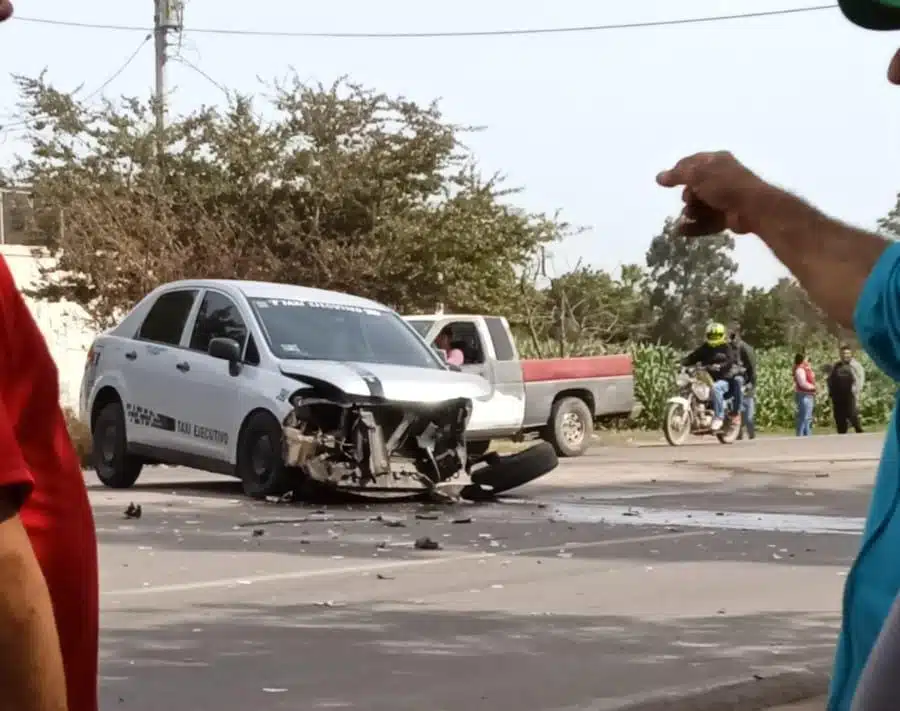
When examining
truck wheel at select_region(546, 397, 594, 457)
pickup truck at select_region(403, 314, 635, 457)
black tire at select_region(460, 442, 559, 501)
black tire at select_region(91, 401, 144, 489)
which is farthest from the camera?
truck wheel at select_region(546, 397, 594, 457)

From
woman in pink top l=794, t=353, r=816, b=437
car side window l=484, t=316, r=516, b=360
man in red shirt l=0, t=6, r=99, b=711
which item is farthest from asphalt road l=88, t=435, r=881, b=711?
woman in pink top l=794, t=353, r=816, b=437

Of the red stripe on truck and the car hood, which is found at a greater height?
the red stripe on truck

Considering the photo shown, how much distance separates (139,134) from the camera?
30.8 m

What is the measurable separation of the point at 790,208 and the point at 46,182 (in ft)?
94.0

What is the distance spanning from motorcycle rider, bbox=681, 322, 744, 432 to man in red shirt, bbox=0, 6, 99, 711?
2444 centimetres

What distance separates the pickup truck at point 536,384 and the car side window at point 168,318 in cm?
568

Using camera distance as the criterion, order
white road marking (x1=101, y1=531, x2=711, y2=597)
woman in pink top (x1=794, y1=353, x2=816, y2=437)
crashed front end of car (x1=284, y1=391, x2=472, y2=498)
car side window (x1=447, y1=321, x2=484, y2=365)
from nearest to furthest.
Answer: white road marking (x1=101, y1=531, x2=711, y2=597) → crashed front end of car (x1=284, y1=391, x2=472, y2=498) → car side window (x1=447, y1=321, x2=484, y2=365) → woman in pink top (x1=794, y1=353, x2=816, y2=437)

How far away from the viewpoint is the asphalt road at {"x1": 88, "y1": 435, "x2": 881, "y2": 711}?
21.4 feet

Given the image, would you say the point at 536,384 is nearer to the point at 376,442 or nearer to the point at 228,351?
the point at 228,351

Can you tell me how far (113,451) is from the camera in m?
15.6

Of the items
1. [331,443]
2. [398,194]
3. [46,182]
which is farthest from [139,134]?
[331,443]

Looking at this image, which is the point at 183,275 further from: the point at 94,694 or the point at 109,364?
the point at 94,694

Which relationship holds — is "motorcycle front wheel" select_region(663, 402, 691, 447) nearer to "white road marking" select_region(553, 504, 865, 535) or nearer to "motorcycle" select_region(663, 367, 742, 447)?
"motorcycle" select_region(663, 367, 742, 447)

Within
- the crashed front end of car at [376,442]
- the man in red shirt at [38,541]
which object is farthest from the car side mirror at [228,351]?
the man in red shirt at [38,541]
